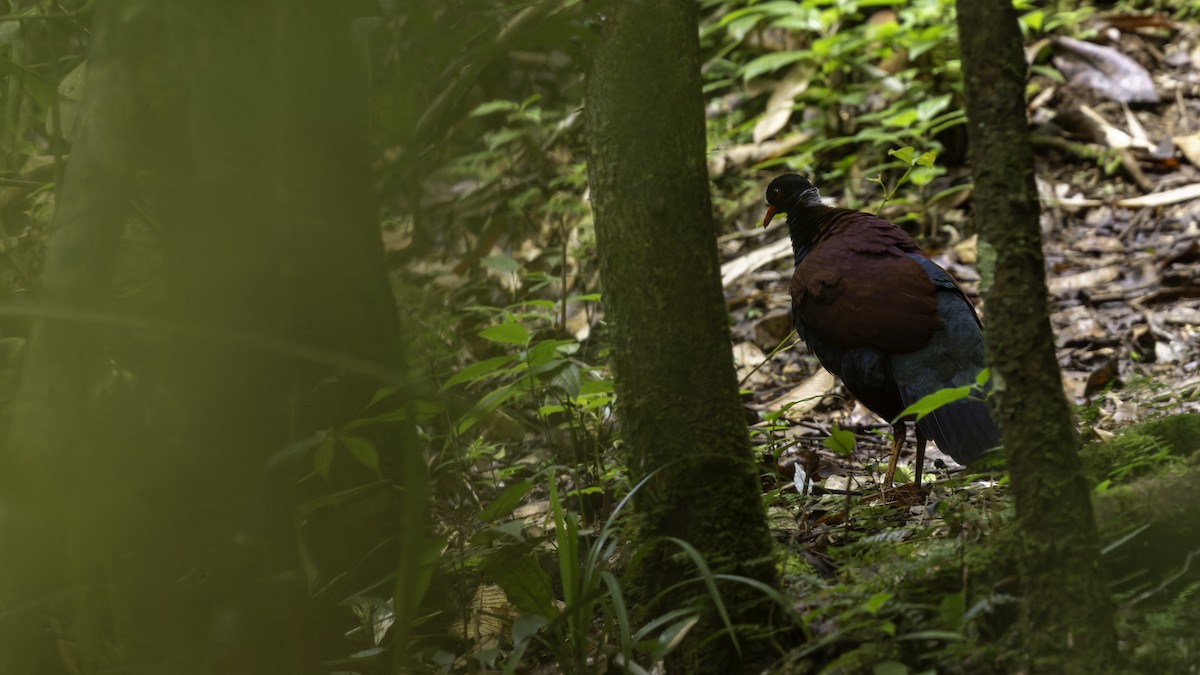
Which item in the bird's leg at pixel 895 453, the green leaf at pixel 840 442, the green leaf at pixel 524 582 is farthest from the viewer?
the bird's leg at pixel 895 453

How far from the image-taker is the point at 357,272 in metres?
2.30

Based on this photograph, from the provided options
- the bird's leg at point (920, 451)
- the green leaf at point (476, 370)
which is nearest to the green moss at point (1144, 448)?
the bird's leg at point (920, 451)

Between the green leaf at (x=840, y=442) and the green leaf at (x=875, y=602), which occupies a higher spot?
the green leaf at (x=840, y=442)

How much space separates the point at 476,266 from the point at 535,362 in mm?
3089

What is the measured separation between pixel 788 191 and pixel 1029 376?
280 centimetres

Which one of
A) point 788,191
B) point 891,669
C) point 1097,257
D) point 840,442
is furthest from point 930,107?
point 891,669

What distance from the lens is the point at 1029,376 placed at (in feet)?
5.34

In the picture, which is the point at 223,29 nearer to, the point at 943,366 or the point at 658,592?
the point at 658,592

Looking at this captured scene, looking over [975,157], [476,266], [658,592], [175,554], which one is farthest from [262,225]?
[476,266]

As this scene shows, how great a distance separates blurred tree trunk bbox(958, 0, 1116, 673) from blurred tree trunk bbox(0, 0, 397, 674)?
1155 mm

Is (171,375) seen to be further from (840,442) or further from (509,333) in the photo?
(840,442)

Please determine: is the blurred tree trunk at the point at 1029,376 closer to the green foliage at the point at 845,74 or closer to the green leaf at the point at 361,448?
the green leaf at the point at 361,448

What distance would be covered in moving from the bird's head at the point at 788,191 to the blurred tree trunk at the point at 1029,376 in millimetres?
2664

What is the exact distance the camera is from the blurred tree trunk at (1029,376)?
1.59 m
